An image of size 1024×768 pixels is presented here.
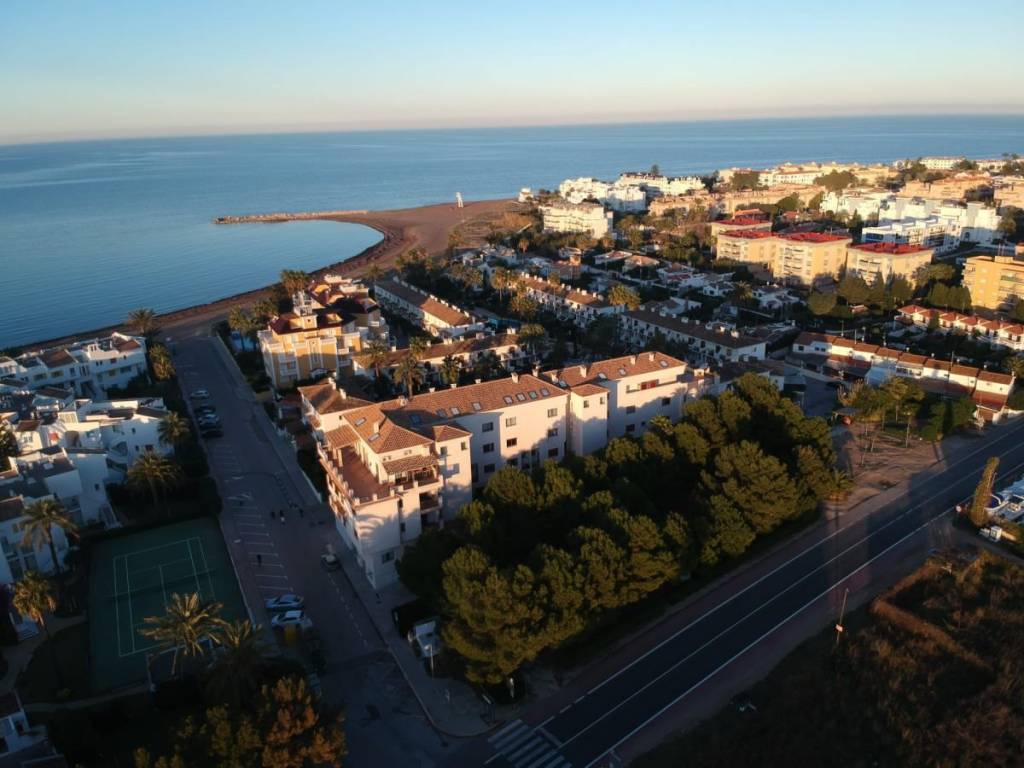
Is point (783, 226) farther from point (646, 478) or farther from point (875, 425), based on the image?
point (646, 478)

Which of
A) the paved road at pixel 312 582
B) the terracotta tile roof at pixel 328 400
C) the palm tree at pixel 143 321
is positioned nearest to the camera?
the paved road at pixel 312 582

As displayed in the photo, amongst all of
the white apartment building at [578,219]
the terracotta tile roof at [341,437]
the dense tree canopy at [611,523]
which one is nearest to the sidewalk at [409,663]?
the dense tree canopy at [611,523]

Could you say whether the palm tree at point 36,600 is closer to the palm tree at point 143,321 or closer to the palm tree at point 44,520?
the palm tree at point 44,520

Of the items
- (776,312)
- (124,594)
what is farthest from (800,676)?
(776,312)

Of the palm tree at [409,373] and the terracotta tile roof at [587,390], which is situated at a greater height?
the terracotta tile roof at [587,390]

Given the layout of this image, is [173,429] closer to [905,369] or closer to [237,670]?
[237,670]

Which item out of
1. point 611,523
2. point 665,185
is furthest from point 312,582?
point 665,185

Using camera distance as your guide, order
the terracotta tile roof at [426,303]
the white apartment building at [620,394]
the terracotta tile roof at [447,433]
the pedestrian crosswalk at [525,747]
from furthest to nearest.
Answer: the terracotta tile roof at [426,303] < the white apartment building at [620,394] < the terracotta tile roof at [447,433] < the pedestrian crosswalk at [525,747]

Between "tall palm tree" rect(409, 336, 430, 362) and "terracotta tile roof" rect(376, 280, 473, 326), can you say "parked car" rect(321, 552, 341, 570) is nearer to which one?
"tall palm tree" rect(409, 336, 430, 362)
